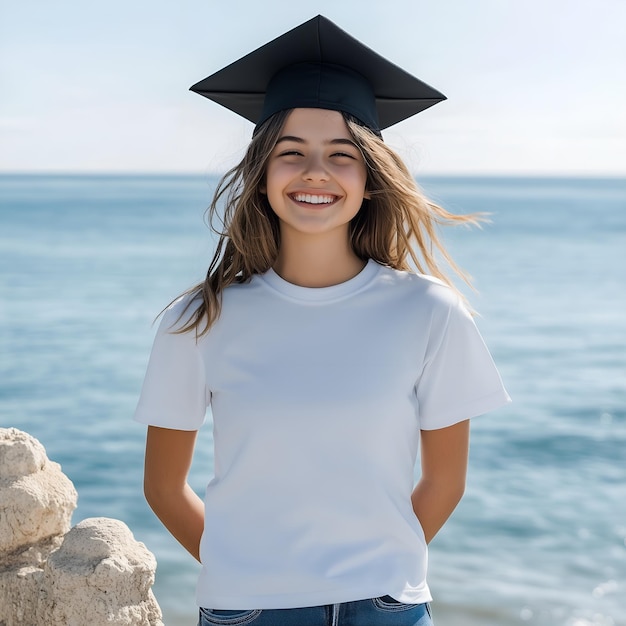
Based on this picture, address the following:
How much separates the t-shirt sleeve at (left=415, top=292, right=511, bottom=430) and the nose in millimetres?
421

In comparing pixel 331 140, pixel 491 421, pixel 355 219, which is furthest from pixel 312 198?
pixel 491 421

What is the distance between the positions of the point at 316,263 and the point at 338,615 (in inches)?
32.2

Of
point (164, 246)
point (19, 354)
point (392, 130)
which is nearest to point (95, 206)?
point (164, 246)

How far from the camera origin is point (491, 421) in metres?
12.2

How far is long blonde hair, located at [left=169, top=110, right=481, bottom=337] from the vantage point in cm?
255

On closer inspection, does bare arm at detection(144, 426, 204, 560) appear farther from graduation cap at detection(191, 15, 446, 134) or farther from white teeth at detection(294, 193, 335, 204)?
graduation cap at detection(191, 15, 446, 134)

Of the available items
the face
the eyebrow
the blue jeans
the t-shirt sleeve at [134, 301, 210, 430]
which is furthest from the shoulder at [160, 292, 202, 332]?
the blue jeans

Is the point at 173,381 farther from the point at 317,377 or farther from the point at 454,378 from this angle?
the point at 454,378

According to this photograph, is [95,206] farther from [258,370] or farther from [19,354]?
[258,370]

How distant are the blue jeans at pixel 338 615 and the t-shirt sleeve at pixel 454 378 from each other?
16.4 inches

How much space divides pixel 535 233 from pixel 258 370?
126 feet

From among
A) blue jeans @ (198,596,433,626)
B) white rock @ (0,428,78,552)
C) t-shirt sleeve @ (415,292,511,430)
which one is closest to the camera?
blue jeans @ (198,596,433,626)

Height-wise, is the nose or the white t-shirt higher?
the nose

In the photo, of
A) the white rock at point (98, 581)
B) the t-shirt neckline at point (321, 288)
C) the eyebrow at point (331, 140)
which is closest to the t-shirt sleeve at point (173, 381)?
the t-shirt neckline at point (321, 288)
